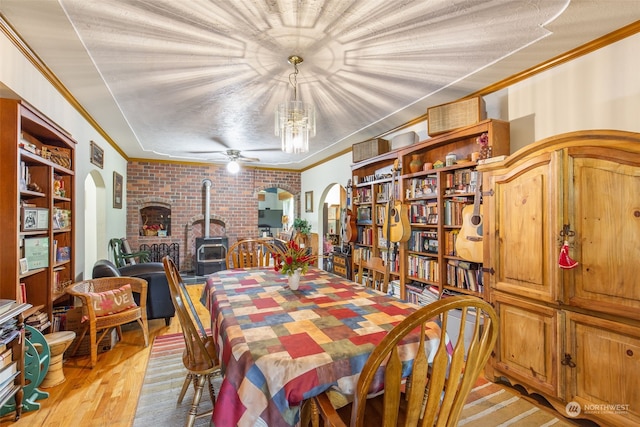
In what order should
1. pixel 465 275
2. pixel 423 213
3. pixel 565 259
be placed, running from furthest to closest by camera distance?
pixel 423 213, pixel 465 275, pixel 565 259

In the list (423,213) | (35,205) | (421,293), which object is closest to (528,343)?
(421,293)

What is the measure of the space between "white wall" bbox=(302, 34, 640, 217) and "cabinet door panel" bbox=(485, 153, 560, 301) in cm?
45

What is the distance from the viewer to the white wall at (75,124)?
187 cm

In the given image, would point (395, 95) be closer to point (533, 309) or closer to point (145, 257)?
point (533, 309)

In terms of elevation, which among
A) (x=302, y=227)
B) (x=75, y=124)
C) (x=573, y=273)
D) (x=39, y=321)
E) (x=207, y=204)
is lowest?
(x=39, y=321)

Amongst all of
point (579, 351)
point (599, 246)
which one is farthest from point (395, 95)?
point (579, 351)

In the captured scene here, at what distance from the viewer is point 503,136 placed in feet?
8.11

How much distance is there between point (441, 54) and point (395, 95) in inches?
28.0

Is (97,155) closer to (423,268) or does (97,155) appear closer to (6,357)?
(6,357)

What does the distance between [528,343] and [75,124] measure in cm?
429

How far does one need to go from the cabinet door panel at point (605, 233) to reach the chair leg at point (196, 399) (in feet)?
6.93

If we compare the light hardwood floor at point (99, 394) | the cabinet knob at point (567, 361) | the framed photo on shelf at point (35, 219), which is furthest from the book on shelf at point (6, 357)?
the cabinet knob at point (567, 361)

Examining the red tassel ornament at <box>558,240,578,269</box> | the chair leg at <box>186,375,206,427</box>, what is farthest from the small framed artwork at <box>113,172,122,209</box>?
the red tassel ornament at <box>558,240,578,269</box>

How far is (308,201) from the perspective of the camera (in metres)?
6.71
